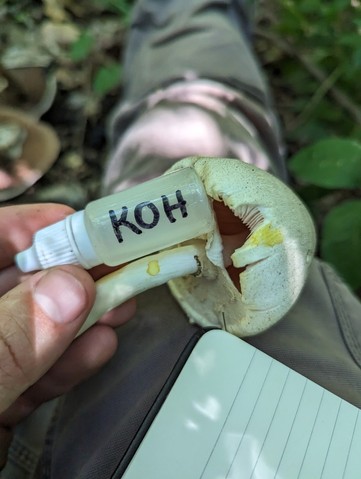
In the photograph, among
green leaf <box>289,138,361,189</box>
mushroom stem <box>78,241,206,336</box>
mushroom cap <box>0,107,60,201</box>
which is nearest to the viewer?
mushroom stem <box>78,241,206,336</box>

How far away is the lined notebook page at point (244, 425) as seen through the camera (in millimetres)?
606

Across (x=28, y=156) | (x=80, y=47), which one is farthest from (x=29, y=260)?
(x=80, y=47)

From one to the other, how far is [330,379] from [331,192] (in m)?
0.70

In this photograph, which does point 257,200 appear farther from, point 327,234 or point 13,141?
point 13,141

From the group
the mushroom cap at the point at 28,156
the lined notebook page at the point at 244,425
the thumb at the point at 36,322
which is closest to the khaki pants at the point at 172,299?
the lined notebook page at the point at 244,425

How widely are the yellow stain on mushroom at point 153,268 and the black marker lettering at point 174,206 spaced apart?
0.08 metres

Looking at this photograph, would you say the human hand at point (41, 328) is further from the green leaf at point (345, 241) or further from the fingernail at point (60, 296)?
the green leaf at point (345, 241)

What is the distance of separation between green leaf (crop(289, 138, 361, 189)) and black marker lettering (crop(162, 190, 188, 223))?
0.43m

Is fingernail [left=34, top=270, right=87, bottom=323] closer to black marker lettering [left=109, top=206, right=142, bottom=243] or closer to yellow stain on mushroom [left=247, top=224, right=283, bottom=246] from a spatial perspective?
black marker lettering [left=109, top=206, right=142, bottom=243]

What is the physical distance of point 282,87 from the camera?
1.61 metres

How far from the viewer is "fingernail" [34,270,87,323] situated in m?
0.60

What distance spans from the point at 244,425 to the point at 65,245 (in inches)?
12.4

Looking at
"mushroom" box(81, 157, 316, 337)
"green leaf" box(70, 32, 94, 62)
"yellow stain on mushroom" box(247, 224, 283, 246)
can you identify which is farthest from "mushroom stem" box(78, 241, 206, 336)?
"green leaf" box(70, 32, 94, 62)

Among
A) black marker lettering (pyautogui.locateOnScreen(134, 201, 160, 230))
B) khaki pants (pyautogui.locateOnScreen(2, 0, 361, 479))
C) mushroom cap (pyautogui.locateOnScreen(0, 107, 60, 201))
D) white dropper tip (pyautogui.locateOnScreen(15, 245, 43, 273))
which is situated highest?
black marker lettering (pyautogui.locateOnScreen(134, 201, 160, 230))
